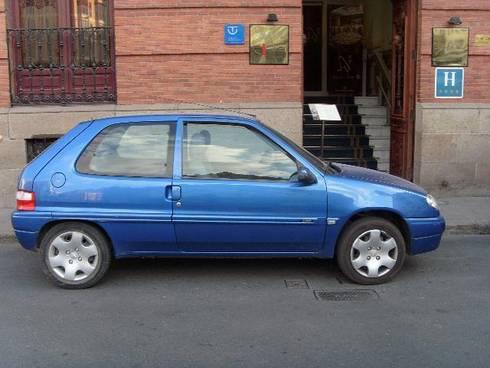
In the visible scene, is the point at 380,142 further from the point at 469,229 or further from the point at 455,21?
the point at 469,229

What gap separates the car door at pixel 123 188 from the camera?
5672mm

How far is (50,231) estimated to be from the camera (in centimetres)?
578

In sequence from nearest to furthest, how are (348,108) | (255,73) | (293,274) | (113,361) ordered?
(113,361) < (293,274) < (255,73) < (348,108)

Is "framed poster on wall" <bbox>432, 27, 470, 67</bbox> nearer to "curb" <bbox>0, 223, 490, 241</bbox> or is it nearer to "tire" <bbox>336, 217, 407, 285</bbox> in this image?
"curb" <bbox>0, 223, 490, 241</bbox>

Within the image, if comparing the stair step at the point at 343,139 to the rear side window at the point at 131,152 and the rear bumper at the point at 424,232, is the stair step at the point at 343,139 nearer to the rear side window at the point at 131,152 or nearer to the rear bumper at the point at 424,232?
the rear bumper at the point at 424,232

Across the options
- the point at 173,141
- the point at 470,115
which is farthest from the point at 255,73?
the point at 173,141

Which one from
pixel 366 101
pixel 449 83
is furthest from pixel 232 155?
pixel 366 101

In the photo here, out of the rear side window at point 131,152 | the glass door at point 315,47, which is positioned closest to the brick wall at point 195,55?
the rear side window at point 131,152

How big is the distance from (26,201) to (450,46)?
732 centimetres

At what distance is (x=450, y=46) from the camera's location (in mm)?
10188

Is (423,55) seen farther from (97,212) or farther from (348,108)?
(97,212)

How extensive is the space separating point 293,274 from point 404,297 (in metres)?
1.19

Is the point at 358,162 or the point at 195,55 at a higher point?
the point at 195,55

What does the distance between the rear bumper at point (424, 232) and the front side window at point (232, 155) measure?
1.26m
